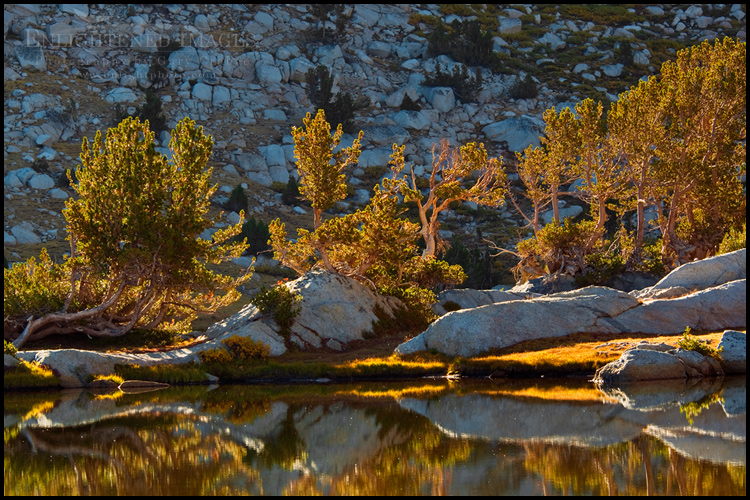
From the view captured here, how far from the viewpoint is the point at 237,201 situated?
A: 74.3m

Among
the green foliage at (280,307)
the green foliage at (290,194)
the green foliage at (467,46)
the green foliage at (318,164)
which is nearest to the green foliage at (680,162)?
the green foliage at (318,164)

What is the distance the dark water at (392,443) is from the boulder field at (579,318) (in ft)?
23.8

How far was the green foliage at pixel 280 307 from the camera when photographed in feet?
109

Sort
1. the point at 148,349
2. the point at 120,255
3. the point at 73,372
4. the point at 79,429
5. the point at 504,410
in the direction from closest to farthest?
the point at 79,429 → the point at 504,410 → the point at 73,372 → the point at 120,255 → the point at 148,349

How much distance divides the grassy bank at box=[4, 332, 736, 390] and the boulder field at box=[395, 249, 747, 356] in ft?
2.02

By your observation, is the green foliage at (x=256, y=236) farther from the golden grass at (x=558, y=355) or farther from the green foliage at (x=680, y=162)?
the golden grass at (x=558, y=355)

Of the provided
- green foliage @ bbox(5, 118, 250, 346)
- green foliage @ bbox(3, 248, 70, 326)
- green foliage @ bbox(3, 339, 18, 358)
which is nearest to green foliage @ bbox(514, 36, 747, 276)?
green foliage @ bbox(5, 118, 250, 346)

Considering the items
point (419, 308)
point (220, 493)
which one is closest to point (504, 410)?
point (220, 493)

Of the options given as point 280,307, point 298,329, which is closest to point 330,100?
point 298,329

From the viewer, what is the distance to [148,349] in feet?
106

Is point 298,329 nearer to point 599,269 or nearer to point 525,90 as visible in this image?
point 599,269

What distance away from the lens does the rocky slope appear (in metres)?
78.5

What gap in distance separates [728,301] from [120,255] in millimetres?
25232

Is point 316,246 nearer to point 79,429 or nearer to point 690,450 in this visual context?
point 79,429
